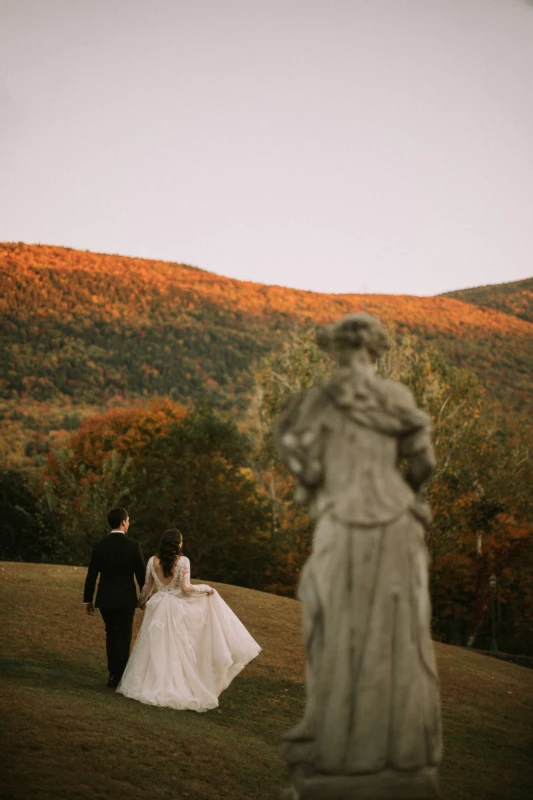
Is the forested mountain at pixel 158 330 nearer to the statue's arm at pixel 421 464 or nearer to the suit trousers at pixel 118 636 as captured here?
the suit trousers at pixel 118 636

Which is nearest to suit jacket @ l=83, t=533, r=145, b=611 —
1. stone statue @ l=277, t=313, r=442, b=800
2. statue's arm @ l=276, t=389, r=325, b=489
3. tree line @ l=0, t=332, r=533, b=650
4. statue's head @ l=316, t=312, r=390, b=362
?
stone statue @ l=277, t=313, r=442, b=800

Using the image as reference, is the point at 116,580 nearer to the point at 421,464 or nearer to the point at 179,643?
the point at 179,643

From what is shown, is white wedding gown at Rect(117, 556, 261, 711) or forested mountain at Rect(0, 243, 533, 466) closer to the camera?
white wedding gown at Rect(117, 556, 261, 711)

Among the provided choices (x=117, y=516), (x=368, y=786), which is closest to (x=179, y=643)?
(x=117, y=516)

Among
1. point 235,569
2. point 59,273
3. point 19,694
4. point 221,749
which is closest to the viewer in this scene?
point 221,749

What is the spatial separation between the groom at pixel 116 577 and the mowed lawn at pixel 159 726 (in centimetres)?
96

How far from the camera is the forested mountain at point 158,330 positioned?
79.2 metres

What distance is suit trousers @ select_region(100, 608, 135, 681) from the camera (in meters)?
12.1

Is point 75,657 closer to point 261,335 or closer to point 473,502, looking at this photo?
point 473,502

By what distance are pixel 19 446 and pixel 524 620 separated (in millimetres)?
36916

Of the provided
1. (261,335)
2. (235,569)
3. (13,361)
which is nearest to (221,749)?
(235,569)

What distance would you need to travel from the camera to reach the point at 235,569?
123ft

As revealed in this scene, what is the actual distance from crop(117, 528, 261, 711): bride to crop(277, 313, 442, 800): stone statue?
258 inches

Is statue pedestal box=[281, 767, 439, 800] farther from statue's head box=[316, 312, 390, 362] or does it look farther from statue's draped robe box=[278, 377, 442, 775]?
statue's head box=[316, 312, 390, 362]
